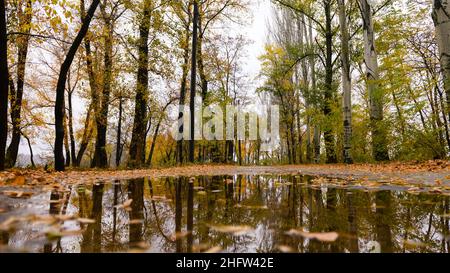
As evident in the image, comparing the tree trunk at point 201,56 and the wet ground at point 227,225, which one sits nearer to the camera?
the wet ground at point 227,225

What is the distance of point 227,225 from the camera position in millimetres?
1692

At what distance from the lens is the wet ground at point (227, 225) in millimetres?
1310

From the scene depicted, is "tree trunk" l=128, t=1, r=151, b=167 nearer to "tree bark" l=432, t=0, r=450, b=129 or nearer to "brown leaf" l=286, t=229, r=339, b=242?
"tree bark" l=432, t=0, r=450, b=129

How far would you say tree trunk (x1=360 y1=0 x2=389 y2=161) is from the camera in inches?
374

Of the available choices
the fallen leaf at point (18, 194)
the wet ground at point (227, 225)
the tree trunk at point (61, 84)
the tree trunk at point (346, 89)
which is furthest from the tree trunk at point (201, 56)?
the wet ground at point (227, 225)

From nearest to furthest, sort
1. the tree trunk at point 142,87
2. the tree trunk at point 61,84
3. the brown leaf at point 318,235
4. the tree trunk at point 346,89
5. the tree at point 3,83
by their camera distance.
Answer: the brown leaf at point 318,235
the tree at point 3,83
the tree trunk at point 61,84
the tree trunk at point 346,89
the tree trunk at point 142,87

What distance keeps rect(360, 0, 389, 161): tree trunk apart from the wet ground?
7.69 metres

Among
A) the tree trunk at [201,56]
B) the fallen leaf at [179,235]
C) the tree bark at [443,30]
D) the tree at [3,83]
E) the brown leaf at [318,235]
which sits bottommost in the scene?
the fallen leaf at [179,235]

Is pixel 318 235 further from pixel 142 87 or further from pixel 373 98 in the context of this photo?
pixel 142 87

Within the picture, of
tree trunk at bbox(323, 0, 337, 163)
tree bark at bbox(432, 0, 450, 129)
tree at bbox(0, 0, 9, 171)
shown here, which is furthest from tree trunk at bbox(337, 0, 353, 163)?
tree at bbox(0, 0, 9, 171)

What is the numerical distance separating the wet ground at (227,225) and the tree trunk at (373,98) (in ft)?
25.2

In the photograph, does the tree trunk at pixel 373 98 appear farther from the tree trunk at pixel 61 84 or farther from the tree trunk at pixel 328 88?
the tree trunk at pixel 61 84
